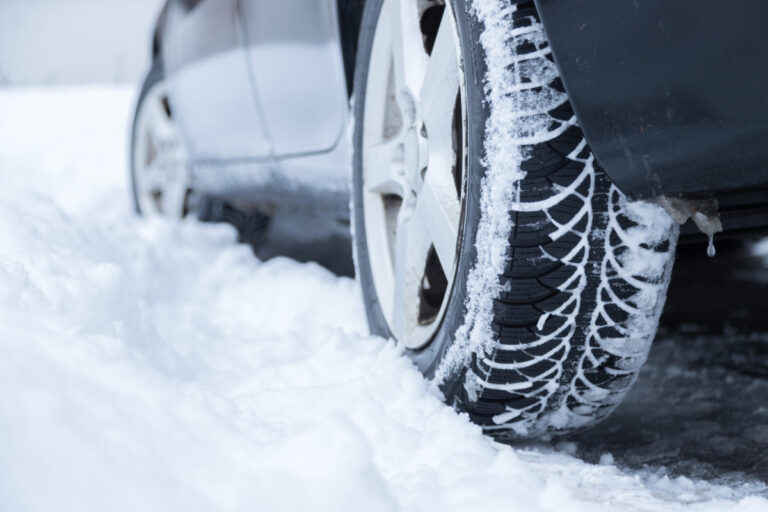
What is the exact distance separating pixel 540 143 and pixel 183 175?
2.30 meters

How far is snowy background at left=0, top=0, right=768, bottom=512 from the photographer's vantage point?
2.20 feet

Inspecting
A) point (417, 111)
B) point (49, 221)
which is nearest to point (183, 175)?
point (49, 221)

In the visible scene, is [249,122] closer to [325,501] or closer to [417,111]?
[417,111]

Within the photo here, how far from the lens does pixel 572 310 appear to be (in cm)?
93

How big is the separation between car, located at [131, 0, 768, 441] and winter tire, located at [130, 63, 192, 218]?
159 cm

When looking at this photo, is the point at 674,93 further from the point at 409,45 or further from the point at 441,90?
the point at 409,45

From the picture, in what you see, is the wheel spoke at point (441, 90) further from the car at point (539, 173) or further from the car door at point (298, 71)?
Result: the car door at point (298, 71)

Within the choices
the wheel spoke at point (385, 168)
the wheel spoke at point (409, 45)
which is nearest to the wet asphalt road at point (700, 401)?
the wheel spoke at point (385, 168)

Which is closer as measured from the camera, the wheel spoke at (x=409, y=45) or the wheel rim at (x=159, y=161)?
the wheel spoke at (x=409, y=45)

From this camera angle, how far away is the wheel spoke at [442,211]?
1.06m

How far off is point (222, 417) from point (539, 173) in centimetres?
48

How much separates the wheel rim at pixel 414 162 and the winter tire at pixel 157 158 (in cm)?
163

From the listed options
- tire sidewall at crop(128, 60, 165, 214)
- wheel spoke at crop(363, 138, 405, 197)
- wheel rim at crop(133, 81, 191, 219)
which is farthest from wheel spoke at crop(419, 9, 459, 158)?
tire sidewall at crop(128, 60, 165, 214)

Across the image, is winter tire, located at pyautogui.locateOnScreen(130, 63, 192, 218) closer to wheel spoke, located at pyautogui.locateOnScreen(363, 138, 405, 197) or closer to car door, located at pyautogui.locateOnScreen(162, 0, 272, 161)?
car door, located at pyautogui.locateOnScreen(162, 0, 272, 161)
